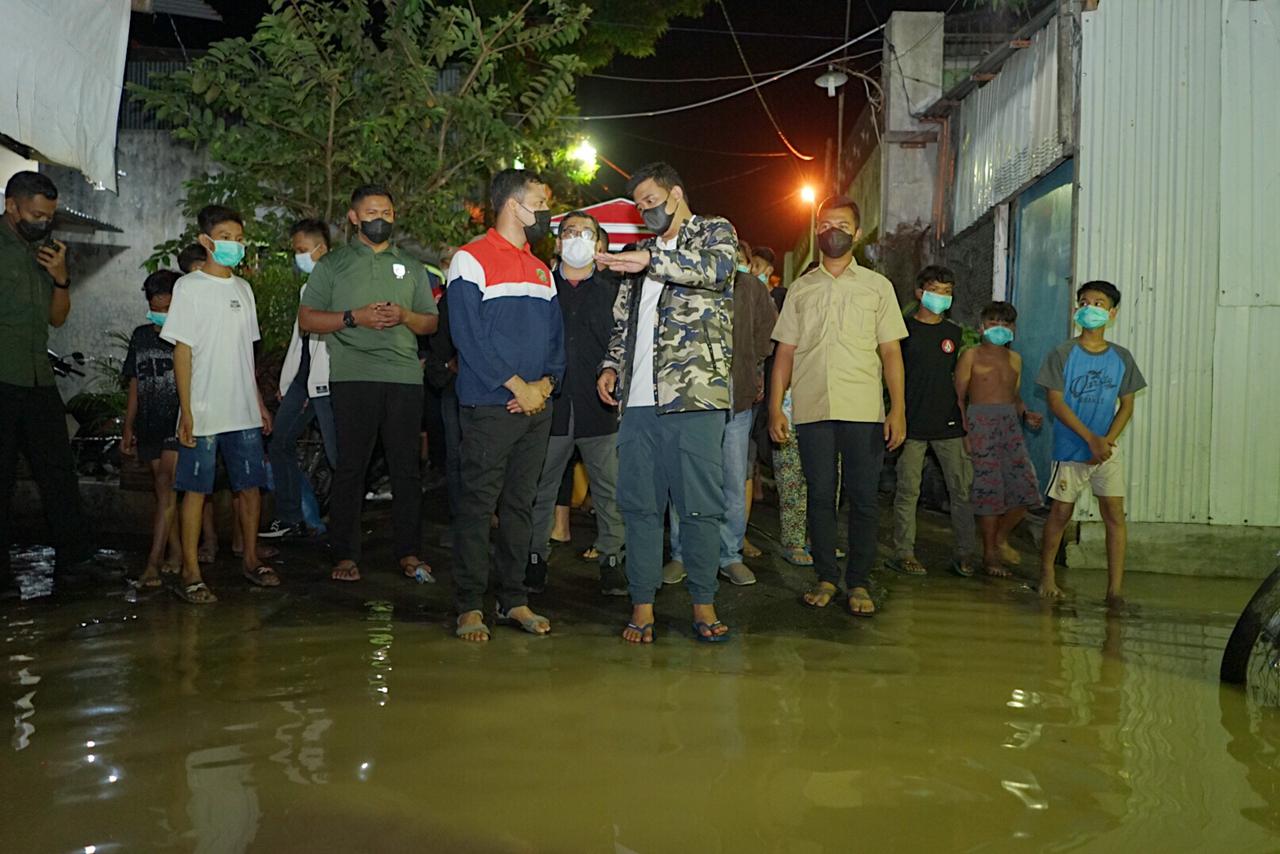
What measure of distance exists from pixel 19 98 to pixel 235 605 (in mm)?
2949

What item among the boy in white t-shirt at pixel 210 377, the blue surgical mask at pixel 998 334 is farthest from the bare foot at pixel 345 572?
the blue surgical mask at pixel 998 334

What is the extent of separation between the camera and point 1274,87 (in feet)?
23.4

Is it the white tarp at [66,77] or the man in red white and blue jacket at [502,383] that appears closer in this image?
the man in red white and blue jacket at [502,383]

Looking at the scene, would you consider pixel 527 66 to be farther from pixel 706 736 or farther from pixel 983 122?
pixel 706 736

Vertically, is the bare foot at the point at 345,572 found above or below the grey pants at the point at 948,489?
below

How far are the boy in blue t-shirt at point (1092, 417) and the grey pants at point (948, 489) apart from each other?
766 millimetres

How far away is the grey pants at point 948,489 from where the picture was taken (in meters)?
6.95

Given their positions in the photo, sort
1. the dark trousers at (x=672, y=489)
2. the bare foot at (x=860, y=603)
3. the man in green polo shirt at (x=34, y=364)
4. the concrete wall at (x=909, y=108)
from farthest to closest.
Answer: the concrete wall at (x=909, y=108) → the man in green polo shirt at (x=34, y=364) → the bare foot at (x=860, y=603) → the dark trousers at (x=672, y=489)

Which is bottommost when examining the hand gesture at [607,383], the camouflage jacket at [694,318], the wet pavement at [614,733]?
the wet pavement at [614,733]

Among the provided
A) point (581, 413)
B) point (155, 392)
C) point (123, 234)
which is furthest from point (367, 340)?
point (123, 234)

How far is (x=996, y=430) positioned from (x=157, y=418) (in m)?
5.12

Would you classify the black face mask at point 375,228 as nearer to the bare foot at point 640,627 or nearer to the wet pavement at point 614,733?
the wet pavement at point 614,733

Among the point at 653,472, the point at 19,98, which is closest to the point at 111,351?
the point at 19,98

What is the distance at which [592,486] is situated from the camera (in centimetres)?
630
